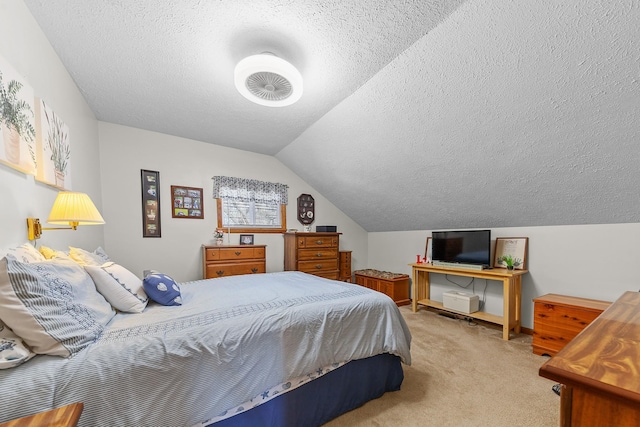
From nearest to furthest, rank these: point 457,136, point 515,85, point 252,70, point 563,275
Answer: point 252,70 < point 515,85 < point 457,136 < point 563,275

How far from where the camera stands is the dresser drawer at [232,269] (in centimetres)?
301

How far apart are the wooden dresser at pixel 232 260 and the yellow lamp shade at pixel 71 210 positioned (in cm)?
156

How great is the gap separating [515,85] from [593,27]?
41 centimetres

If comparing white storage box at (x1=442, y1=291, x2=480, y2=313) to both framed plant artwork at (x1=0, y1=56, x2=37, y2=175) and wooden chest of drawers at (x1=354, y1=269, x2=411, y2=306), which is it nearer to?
wooden chest of drawers at (x1=354, y1=269, x2=411, y2=306)

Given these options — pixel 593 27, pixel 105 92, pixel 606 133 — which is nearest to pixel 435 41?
pixel 593 27

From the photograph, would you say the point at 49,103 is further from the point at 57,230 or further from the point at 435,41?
the point at 435,41

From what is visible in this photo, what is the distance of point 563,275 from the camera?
2525mm

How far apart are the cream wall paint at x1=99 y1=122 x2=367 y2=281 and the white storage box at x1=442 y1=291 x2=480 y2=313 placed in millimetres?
2481

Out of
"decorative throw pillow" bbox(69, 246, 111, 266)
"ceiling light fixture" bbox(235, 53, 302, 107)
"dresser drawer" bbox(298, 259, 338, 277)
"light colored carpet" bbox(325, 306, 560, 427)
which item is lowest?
"light colored carpet" bbox(325, 306, 560, 427)

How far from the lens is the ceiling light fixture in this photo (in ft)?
5.05

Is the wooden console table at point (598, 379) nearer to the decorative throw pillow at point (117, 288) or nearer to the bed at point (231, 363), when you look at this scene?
the bed at point (231, 363)

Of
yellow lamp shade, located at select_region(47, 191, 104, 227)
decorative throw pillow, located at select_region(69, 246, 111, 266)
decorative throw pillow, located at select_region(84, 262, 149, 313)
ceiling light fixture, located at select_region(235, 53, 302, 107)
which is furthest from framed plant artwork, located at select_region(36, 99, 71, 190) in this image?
ceiling light fixture, located at select_region(235, 53, 302, 107)

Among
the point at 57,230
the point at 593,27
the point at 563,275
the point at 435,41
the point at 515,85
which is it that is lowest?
the point at 563,275

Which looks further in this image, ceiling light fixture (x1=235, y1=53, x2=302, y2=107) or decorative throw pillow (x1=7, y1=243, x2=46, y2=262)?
ceiling light fixture (x1=235, y1=53, x2=302, y2=107)
